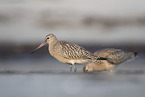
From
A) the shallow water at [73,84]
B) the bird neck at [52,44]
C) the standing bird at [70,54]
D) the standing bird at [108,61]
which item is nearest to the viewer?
the shallow water at [73,84]

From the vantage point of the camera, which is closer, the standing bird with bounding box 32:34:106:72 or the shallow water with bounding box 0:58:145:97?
the shallow water with bounding box 0:58:145:97

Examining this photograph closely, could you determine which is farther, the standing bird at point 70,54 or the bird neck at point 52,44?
the bird neck at point 52,44

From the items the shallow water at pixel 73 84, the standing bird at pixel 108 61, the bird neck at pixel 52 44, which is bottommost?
the shallow water at pixel 73 84

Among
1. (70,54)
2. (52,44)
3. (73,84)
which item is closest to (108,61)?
(70,54)

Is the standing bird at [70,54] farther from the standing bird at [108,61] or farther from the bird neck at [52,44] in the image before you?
the standing bird at [108,61]

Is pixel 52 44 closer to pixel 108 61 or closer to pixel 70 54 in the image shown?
pixel 70 54

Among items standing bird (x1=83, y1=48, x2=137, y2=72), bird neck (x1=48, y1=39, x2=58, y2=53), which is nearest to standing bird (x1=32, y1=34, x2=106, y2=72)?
bird neck (x1=48, y1=39, x2=58, y2=53)

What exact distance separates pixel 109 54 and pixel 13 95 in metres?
5.07

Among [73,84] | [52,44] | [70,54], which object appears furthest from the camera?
[52,44]

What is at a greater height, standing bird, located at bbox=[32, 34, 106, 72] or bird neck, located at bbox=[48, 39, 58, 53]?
bird neck, located at bbox=[48, 39, 58, 53]

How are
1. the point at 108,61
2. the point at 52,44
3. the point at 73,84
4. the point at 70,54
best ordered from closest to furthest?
the point at 73,84
the point at 70,54
the point at 52,44
the point at 108,61

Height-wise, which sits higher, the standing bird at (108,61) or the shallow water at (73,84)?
the standing bird at (108,61)

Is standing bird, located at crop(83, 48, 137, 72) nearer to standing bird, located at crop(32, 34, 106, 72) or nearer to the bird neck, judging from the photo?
standing bird, located at crop(32, 34, 106, 72)

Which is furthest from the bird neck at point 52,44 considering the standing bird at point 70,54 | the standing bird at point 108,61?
the standing bird at point 108,61
